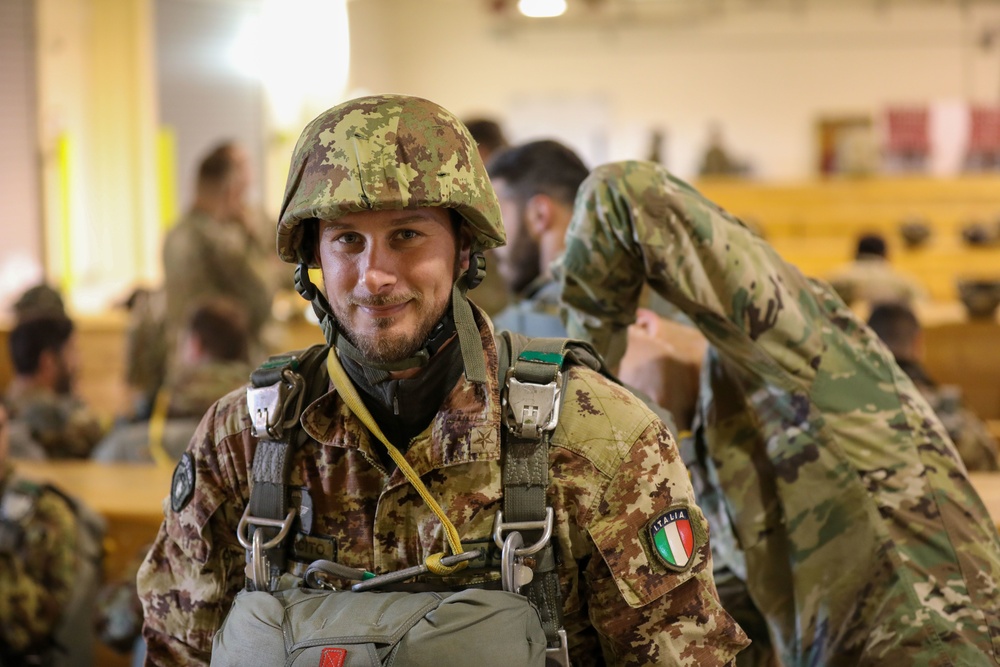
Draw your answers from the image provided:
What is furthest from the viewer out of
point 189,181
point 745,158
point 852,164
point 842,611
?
point 745,158

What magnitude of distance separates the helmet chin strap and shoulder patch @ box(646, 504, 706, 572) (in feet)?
0.97

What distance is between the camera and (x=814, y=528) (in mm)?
1891

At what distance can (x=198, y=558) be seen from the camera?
1541mm

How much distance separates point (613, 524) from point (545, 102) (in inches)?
526

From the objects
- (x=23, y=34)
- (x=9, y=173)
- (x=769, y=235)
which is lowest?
(x=769, y=235)

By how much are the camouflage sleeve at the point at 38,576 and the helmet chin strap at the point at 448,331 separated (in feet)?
4.85

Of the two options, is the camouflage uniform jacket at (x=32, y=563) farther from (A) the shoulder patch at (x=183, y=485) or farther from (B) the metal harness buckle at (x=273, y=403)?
(B) the metal harness buckle at (x=273, y=403)

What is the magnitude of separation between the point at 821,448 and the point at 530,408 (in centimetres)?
69

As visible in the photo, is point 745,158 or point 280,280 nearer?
point 280,280

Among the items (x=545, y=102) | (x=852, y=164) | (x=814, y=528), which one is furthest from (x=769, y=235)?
(x=814, y=528)

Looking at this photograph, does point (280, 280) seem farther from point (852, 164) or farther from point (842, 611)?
point (852, 164)

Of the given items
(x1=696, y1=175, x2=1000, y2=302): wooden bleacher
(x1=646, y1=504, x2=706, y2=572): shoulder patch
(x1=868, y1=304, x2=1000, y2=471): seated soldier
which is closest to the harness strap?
(x1=646, y1=504, x2=706, y2=572): shoulder patch

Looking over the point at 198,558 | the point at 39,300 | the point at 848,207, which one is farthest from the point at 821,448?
the point at 848,207

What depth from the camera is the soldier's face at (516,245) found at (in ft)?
9.02
